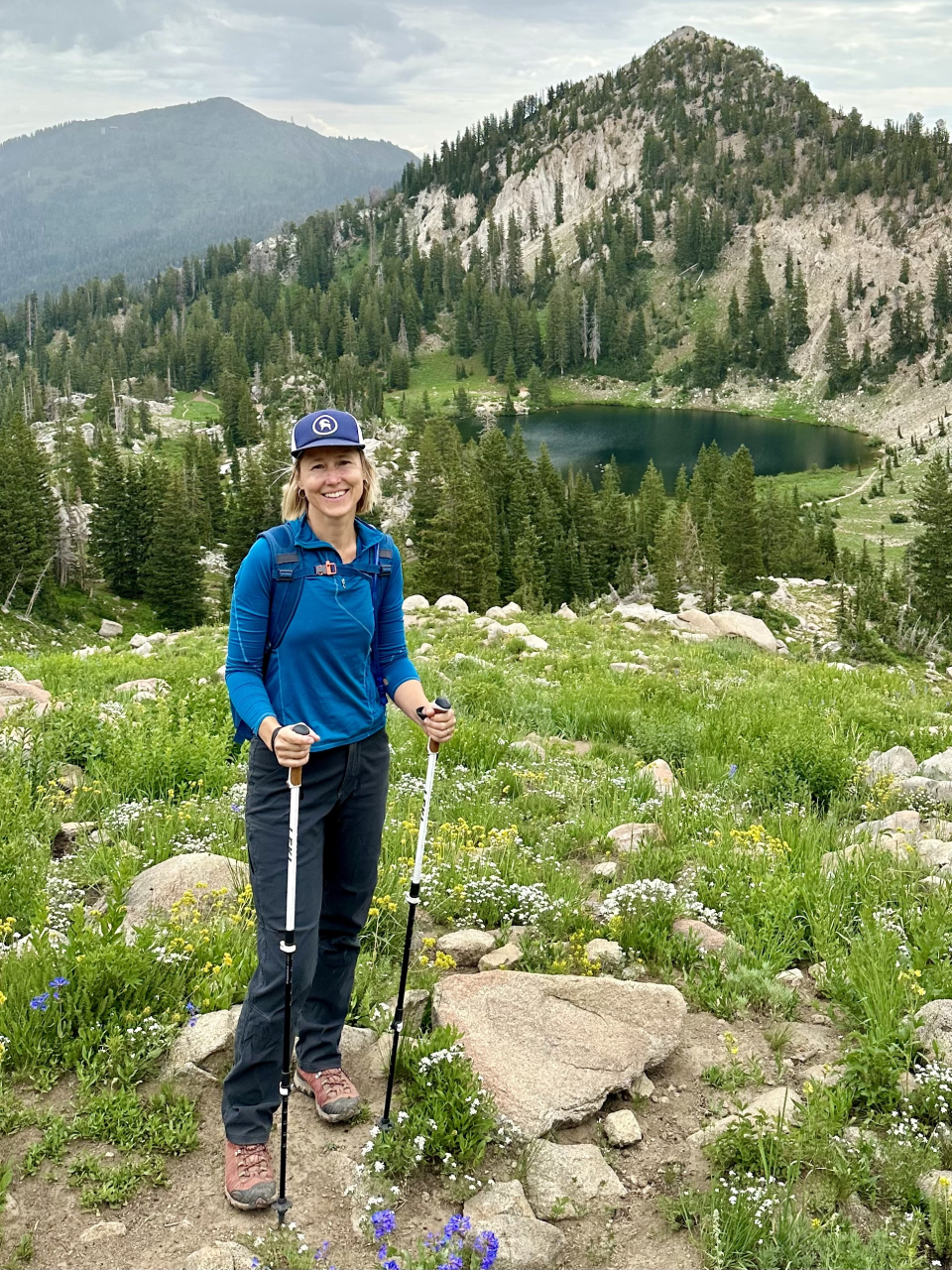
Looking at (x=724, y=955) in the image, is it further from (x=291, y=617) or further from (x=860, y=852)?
(x=291, y=617)

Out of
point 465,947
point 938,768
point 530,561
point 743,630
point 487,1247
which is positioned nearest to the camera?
point 487,1247

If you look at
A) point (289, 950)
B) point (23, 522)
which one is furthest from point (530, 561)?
point (289, 950)

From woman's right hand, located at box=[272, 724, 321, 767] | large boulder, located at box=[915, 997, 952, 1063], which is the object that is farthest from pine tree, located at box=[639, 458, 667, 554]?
woman's right hand, located at box=[272, 724, 321, 767]

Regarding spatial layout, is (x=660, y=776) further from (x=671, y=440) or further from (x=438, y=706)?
(x=671, y=440)

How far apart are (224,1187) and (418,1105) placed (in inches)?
43.2

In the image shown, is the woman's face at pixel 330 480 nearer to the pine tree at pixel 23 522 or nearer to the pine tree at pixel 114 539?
the pine tree at pixel 23 522

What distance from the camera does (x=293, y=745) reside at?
14.5ft

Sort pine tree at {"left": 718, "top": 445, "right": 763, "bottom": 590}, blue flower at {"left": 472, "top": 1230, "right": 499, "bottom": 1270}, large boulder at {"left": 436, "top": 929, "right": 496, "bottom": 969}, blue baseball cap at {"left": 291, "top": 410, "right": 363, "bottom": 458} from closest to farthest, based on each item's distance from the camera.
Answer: blue flower at {"left": 472, "top": 1230, "right": 499, "bottom": 1270} → blue baseball cap at {"left": 291, "top": 410, "right": 363, "bottom": 458} → large boulder at {"left": 436, "top": 929, "right": 496, "bottom": 969} → pine tree at {"left": 718, "top": 445, "right": 763, "bottom": 590}

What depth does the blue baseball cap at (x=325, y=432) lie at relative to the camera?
16.0 feet

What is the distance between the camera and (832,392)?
19162cm

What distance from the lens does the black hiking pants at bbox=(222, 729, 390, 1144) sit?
15.7 ft

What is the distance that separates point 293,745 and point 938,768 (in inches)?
363

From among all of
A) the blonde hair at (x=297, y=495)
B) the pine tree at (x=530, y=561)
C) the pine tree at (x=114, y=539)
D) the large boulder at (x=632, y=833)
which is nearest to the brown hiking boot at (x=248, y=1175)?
the blonde hair at (x=297, y=495)

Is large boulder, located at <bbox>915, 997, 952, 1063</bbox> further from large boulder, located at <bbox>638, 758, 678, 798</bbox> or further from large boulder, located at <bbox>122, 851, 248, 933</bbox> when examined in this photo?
Answer: large boulder, located at <bbox>122, 851, 248, 933</bbox>
